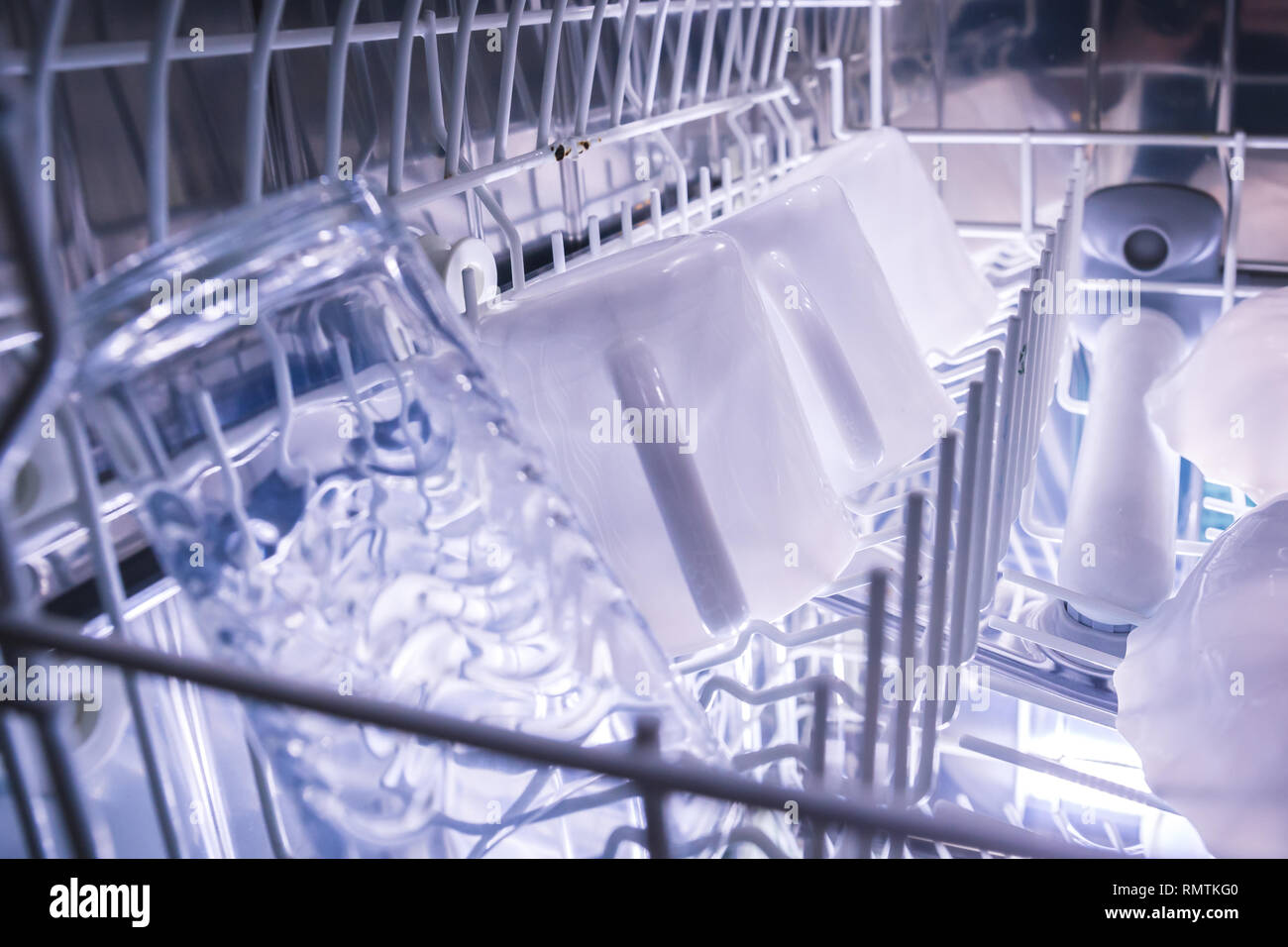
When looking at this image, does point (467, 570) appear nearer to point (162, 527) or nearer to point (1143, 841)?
point (162, 527)

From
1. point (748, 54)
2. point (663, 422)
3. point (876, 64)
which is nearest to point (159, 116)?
point (663, 422)

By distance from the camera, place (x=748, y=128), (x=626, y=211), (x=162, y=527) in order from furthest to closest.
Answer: (x=748, y=128)
(x=626, y=211)
(x=162, y=527)

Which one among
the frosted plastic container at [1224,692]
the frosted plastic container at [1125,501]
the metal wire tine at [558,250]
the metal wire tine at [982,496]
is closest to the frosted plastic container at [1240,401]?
the frosted plastic container at [1125,501]

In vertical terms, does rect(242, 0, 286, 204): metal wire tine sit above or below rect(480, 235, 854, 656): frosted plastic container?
above

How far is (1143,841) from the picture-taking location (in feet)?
2.47

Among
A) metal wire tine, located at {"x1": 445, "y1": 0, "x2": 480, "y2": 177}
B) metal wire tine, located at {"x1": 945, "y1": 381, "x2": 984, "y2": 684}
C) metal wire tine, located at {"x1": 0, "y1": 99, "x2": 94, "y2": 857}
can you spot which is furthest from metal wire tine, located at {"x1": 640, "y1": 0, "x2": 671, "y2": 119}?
metal wire tine, located at {"x1": 0, "y1": 99, "x2": 94, "y2": 857}

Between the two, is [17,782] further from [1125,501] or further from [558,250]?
[1125,501]

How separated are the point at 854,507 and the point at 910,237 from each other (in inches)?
12.4

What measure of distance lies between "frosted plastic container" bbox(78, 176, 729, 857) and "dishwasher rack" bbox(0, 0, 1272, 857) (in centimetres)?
4

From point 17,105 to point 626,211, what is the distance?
A: 25.6 inches

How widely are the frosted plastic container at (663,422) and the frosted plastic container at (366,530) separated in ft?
0.29

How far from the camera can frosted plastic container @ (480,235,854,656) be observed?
585 millimetres

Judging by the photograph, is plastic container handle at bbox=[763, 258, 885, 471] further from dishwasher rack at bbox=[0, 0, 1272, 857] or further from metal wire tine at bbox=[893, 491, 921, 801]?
metal wire tine at bbox=[893, 491, 921, 801]

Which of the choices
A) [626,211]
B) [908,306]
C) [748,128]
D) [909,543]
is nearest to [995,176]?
[748,128]
